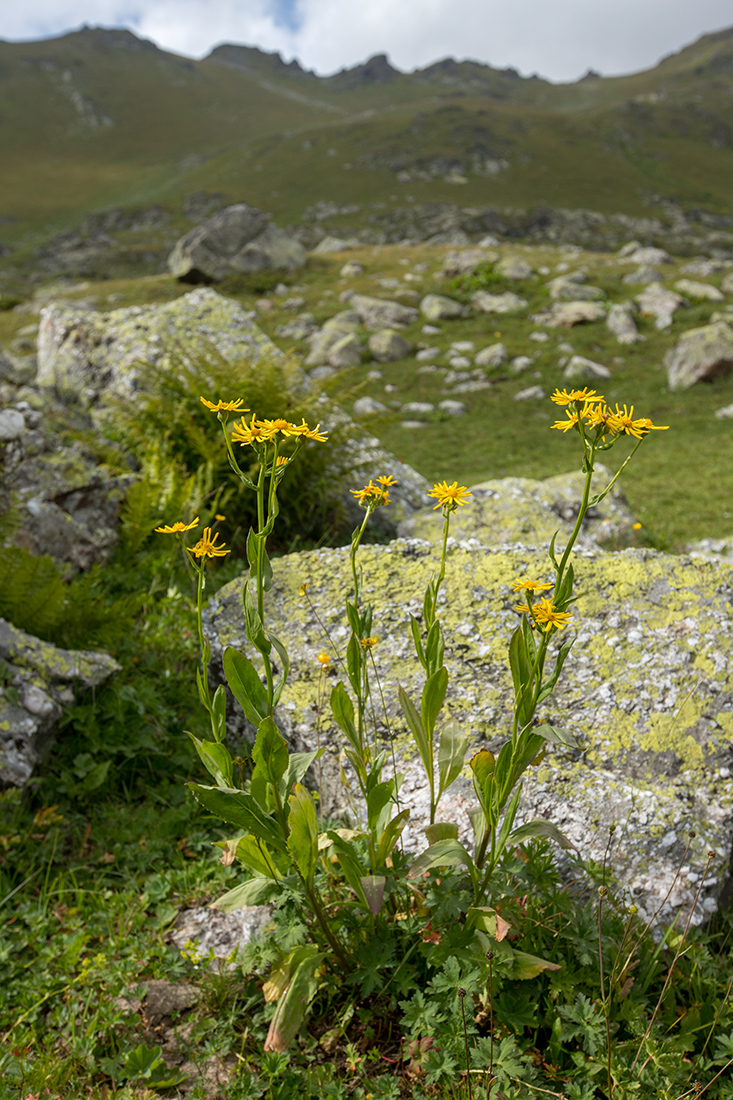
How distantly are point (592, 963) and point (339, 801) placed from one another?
1.28 meters

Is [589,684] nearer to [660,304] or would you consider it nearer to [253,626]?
[253,626]

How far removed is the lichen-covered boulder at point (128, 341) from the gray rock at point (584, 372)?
11.5 m

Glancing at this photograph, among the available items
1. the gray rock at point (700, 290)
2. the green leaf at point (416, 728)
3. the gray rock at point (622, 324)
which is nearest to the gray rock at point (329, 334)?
the gray rock at point (622, 324)

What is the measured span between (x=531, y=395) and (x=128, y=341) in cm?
1171

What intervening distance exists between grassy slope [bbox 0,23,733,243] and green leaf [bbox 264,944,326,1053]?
3303 inches

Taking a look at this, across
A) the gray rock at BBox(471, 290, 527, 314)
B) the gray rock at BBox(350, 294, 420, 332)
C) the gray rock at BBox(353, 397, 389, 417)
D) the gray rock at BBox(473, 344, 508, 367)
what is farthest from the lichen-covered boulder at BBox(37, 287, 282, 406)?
the gray rock at BBox(471, 290, 527, 314)

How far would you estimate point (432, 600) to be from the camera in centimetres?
214

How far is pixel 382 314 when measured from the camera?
74.0ft

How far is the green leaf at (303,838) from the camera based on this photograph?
2088 millimetres

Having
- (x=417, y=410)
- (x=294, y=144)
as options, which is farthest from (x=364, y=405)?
(x=294, y=144)

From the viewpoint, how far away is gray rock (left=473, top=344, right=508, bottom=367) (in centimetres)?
1883

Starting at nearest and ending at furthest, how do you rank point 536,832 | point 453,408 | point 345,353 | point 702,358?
1. point 536,832
2. point 453,408
3. point 702,358
4. point 345,353

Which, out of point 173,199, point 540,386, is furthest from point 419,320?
point 173,199

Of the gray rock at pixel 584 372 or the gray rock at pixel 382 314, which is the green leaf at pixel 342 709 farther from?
the gray rock at pixel 382 314
